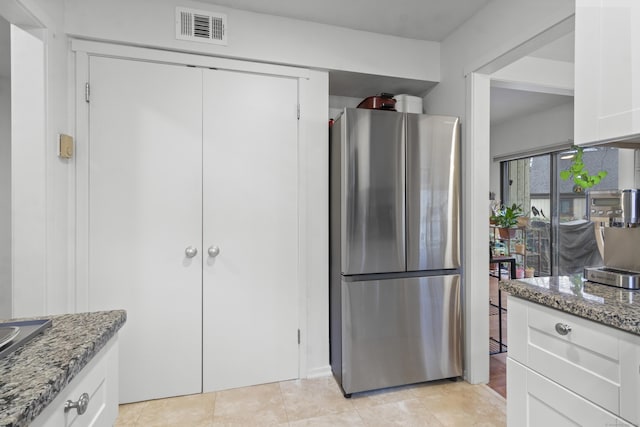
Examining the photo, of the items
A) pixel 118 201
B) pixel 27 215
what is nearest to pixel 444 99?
pixel 118 201

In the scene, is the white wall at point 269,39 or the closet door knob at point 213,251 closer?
the white wall at point 269,39

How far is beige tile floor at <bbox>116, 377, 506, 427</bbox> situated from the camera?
172 centimetres

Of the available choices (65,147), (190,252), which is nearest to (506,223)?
(190,252)

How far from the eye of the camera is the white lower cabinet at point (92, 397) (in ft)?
2.01

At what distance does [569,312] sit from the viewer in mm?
1039

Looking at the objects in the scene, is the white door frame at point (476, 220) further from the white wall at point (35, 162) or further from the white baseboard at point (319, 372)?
the white wall at point (35, 162)

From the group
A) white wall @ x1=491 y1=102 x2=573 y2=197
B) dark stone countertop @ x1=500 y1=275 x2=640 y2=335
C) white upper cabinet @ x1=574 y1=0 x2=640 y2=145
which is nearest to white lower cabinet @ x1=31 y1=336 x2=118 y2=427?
dark stone countertop @ x1=500 y1=275 x2=640 y2=335

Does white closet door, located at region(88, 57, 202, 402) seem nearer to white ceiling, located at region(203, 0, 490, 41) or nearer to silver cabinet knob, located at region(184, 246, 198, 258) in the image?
silver cabinet knob, located at region(184, 246, 198, 258)

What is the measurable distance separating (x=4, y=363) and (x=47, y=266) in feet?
4.02

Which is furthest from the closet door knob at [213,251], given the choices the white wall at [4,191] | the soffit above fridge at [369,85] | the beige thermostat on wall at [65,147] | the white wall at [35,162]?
the white wall at [4,191]

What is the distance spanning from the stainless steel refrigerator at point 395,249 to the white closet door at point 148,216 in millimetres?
934

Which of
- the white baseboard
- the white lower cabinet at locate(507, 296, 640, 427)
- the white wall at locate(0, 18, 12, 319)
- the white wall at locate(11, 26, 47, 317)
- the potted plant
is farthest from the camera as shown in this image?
the potted plant

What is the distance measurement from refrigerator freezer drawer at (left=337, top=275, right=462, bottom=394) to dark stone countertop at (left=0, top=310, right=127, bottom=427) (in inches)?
53.1

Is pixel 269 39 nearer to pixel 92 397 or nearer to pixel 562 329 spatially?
pixel 92 397
